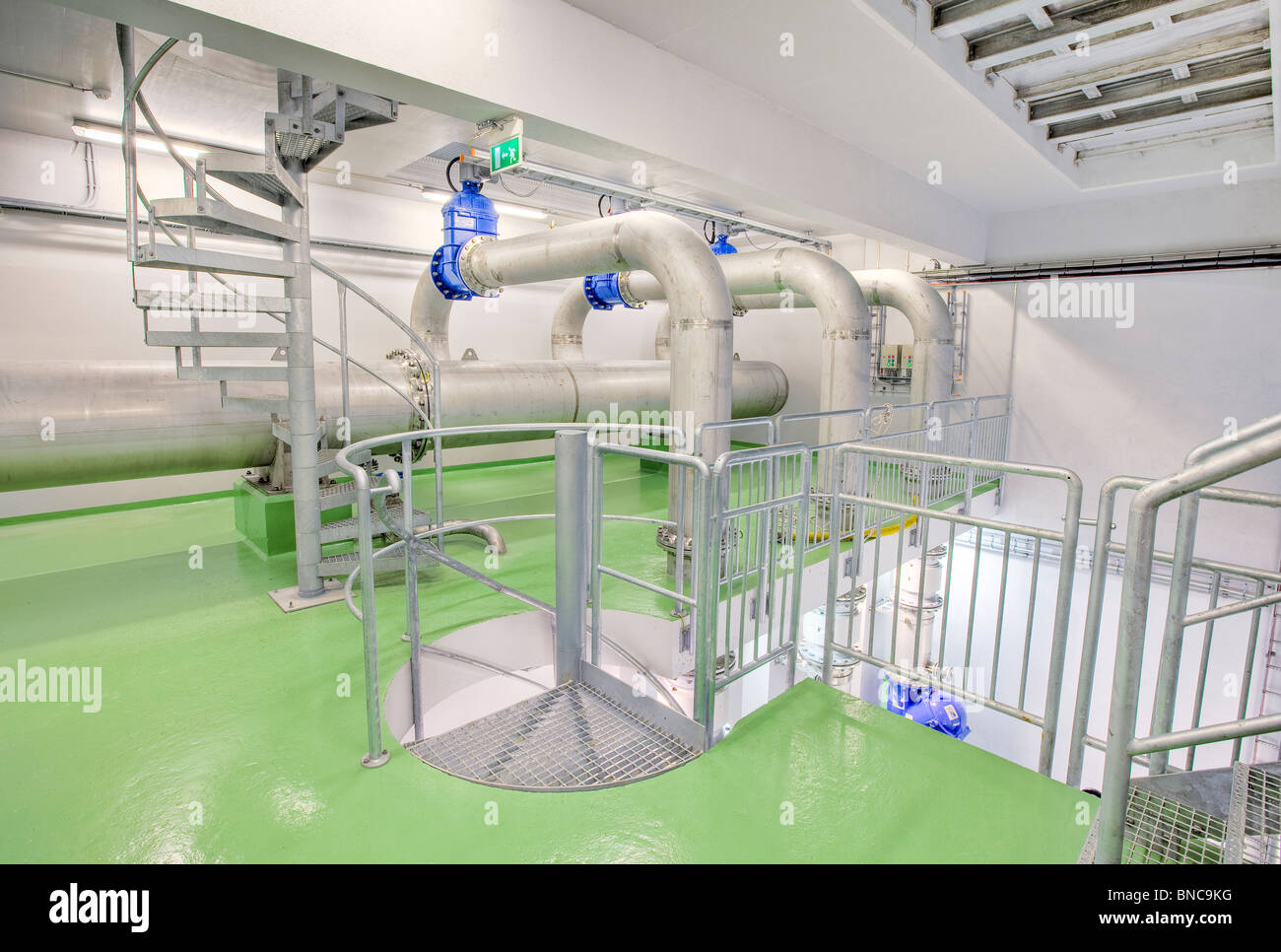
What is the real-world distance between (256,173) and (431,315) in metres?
3.63

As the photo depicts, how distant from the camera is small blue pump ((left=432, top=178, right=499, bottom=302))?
667 centimetres

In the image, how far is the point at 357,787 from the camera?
2518 millimetres

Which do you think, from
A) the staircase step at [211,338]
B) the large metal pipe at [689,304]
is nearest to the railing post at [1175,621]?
the large metal pipe at [689,304]

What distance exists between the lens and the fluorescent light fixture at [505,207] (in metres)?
7.94

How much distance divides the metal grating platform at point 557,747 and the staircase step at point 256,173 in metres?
3.13

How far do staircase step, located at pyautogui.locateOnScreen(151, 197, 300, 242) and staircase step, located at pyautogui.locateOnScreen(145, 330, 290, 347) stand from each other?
585mm

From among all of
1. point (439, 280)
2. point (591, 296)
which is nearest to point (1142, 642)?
point (439, 280)

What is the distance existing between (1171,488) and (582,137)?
11.6 ft

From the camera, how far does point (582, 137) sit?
12.8 feet

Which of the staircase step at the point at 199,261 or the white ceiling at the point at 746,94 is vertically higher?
the white ceiling at the point at 746,94

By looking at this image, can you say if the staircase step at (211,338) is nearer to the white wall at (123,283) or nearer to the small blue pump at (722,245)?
the white wall at (123,283)

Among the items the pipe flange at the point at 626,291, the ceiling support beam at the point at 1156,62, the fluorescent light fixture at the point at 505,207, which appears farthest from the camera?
the fluorescent light fixture at the point at 505,207
